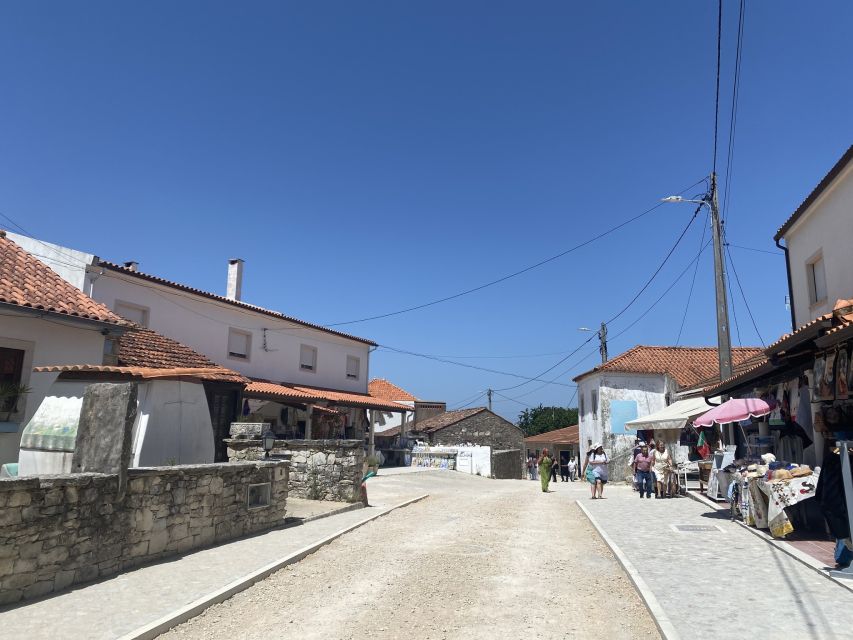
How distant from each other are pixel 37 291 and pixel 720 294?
16.2 metres

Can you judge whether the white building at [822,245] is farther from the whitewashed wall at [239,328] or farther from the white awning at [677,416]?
the whitewashed wall at [239,328]

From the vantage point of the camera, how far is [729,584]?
22.4ft

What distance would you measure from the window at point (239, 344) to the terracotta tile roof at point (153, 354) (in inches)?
260

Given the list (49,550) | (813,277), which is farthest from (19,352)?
(813,277)

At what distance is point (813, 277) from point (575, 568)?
9.38m

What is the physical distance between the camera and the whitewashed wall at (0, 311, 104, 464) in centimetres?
1159

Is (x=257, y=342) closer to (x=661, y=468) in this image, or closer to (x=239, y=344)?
(x=239, y=344)

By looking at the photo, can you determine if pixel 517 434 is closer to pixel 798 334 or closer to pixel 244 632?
pixel 798 334

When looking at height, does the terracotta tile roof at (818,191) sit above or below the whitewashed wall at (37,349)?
above

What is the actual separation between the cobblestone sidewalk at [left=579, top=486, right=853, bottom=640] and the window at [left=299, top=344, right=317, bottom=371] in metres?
19.9

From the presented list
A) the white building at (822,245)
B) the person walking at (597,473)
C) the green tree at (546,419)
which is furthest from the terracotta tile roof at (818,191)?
the green tree at (546,419)

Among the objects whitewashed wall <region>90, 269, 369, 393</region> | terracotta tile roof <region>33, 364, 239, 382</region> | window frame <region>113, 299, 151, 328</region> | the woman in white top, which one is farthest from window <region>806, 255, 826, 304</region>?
window frame <region>113, 299, 151, 328</region>

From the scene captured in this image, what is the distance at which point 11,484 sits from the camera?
5.80m

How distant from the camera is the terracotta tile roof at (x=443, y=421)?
46.0 metres
